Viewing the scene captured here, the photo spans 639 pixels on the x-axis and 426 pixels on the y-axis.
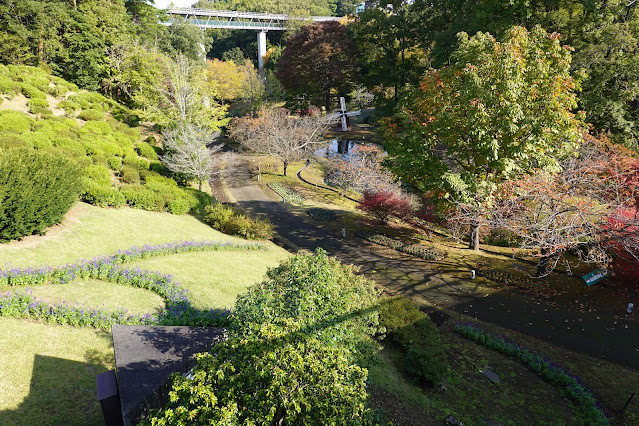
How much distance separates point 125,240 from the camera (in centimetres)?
1338

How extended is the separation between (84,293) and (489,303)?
41.8ft

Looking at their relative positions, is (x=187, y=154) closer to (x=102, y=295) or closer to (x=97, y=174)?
(x=97, y=174)

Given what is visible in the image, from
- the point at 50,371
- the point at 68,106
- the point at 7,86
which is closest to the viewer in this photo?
the point at 50,371

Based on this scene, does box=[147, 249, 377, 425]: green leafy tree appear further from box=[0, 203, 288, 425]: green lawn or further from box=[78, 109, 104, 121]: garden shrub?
box=[78, 109, 104, 121]: garden shrub

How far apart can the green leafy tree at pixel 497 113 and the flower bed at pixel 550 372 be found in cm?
343

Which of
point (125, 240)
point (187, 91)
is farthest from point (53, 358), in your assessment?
point (187, 91)

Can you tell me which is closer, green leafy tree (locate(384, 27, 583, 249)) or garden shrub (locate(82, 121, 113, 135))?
green leafy tree (locate(384, 27, 583, 249))

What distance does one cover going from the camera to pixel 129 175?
64.3ft

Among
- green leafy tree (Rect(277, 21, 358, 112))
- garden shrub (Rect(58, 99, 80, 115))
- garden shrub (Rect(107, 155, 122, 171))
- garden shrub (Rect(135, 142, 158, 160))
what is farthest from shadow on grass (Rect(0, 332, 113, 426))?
green leafy tree (Rect(277, 21, 358, 112))

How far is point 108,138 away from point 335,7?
7858 cm

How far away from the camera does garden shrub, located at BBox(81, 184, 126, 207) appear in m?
15.6

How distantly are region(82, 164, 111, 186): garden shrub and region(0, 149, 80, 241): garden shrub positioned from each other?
162 inches

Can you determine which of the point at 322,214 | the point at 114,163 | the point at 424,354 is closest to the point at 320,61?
the point at 322,214

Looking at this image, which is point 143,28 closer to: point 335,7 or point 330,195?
point 330,195
